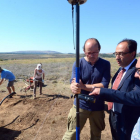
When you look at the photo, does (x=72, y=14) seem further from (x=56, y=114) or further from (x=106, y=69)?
(x=56, y=114)

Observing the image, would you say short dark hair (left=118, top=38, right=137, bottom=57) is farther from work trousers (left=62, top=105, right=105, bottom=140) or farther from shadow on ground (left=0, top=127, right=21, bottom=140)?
shadow on ground (left=0, top=127, right=21, bottom=140)

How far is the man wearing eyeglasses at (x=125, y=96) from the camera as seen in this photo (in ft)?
5.04

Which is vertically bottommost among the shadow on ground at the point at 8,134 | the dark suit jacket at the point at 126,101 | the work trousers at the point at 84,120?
the shadow on ground at the point at 8,134

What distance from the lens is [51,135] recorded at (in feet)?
12.5

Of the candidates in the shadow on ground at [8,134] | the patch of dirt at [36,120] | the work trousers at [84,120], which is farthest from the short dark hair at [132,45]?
the shadow on ground at [8,134]

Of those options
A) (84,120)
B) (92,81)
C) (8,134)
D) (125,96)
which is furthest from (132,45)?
(8,134)

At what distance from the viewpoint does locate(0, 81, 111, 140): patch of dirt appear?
3817 millimetres

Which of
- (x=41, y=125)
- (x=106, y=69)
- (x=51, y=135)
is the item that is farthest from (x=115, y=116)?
(x=41, y=125)

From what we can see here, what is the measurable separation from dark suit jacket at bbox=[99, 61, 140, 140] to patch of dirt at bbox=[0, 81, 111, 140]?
2.09 metres

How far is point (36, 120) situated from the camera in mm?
4652

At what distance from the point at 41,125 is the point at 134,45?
146 inches

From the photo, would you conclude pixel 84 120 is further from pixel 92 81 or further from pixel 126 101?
pixel 126 101

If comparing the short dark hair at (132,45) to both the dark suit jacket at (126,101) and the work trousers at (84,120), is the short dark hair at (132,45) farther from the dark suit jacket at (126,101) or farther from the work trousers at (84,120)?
the work trousers at (84,120)

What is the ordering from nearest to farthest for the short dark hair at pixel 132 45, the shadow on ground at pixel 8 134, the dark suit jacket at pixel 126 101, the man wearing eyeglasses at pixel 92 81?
the dark suit jacket at pixel 126 101 < the short dark hair at pixel 132 45 < the man wearing eyeglasses at pixel 92 81 < the shadow on ground at pixel 8 134
